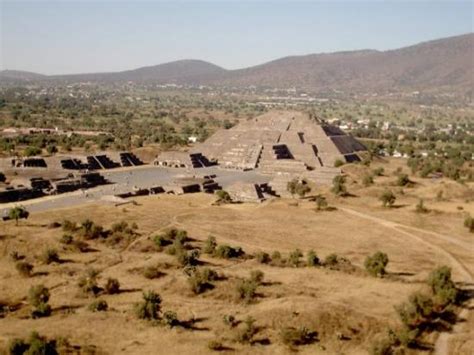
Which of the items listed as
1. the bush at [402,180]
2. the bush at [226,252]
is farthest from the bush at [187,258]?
the bush at [402,180]

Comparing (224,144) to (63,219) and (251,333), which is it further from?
(251,333)

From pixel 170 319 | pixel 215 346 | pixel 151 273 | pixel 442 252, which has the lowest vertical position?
pixel 442 252

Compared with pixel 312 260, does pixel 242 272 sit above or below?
below

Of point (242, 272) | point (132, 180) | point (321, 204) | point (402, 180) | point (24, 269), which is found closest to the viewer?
point (24, 269)

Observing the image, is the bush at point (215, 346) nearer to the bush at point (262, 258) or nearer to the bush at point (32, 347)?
the bush at point (32, 347)

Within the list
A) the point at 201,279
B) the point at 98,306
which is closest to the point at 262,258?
the point at 201,279

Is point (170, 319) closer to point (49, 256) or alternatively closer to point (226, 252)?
point (226, 252)
